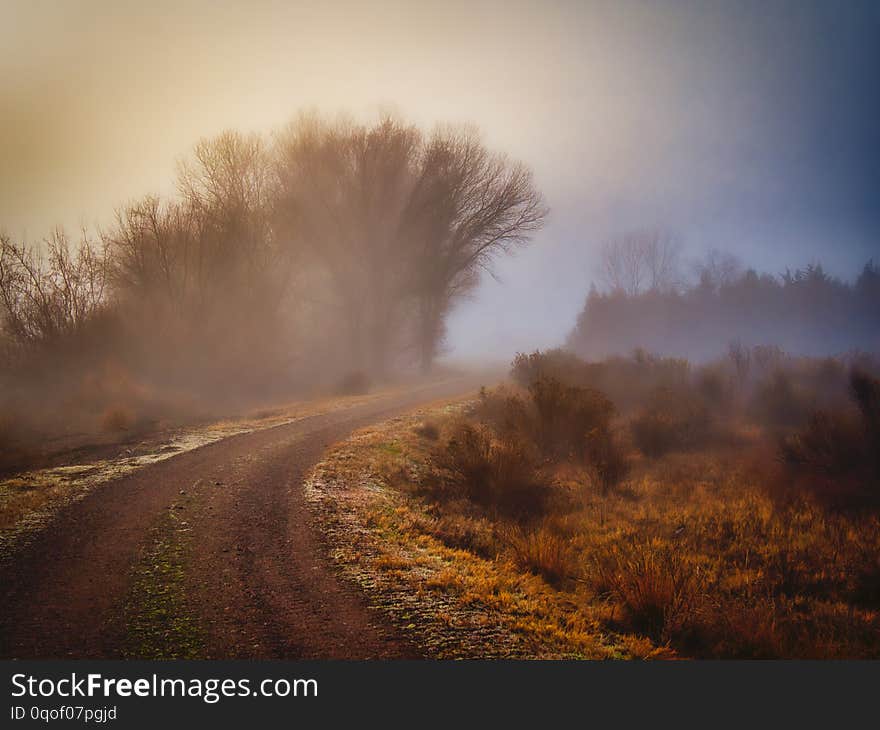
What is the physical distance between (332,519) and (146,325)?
2308 cm

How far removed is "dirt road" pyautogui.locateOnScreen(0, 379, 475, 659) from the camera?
3385mm

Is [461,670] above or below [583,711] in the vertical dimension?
above

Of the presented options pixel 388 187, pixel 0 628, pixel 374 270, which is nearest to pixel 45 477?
pixel 0 628

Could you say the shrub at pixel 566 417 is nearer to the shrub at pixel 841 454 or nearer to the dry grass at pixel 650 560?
the dry grass at pixel 650 560

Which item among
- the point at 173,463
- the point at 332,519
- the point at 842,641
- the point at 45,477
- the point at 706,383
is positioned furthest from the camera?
the point at 706,383

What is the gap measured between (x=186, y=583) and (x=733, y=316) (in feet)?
155

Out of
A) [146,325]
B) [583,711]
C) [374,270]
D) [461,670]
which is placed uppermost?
[374,270]

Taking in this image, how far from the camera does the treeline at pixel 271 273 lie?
20.7 m

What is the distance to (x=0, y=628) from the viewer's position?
3.53 meters

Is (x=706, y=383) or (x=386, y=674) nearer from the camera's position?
(x=386, y=674)

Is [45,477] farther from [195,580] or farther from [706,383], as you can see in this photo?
[706,383]

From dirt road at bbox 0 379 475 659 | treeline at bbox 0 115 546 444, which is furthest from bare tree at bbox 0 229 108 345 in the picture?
dirt road at bbox 0 379 475 659

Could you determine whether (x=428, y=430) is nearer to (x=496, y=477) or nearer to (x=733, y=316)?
(x=496, y=477)

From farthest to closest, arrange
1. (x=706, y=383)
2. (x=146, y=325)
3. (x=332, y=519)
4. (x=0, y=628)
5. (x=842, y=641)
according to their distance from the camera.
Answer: (x=146, y=325) → (x=706, y=383) → (x=332, y=519) → (x=842, y=641) → (x=0, y=628)
